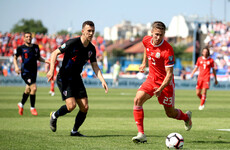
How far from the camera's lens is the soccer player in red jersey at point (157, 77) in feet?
24.1

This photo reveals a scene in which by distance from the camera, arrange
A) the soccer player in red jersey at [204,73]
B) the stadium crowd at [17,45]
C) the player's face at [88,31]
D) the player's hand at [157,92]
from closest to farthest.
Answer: the player's hand at [157,92] → the player's face at [88,31] → the soccer player in red jersey at [204,73] → the stadium crowd at [17,45]

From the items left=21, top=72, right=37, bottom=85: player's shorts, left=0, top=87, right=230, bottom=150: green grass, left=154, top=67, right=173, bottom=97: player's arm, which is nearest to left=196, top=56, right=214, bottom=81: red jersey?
left=0, top=87, right=230, bottom=150: green grass

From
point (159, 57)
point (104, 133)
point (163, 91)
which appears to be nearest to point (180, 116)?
point (163, 91)

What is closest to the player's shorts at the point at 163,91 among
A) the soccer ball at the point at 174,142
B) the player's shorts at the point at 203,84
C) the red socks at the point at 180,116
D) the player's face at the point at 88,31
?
the red socks at the point at 180,116

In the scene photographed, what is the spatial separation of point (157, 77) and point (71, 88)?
1702 mm

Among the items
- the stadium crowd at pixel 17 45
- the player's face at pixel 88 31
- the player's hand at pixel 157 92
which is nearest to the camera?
the player's hand at pixel 157 92

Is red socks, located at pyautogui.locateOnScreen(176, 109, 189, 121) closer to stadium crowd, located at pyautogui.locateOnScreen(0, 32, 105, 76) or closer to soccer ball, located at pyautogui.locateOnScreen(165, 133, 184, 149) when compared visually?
soccer ball, located at pyautogui.locateOnScreen(165, 133, 184, 149)

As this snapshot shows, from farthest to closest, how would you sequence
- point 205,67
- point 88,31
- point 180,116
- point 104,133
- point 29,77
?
point 205,67
point 29,77
point 104,133
point 180,116
point 88,31

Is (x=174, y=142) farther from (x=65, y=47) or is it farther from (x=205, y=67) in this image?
(x=205, y=67)

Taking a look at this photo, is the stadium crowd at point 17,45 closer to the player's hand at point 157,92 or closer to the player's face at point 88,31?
the player's face at point 88,31

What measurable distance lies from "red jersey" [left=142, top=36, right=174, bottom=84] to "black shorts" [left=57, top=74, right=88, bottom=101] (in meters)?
1.44

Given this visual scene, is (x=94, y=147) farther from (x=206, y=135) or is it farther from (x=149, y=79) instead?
(x=206, y=135)

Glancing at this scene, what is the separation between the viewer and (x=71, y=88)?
814cm

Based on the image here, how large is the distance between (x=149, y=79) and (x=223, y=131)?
274 cm
